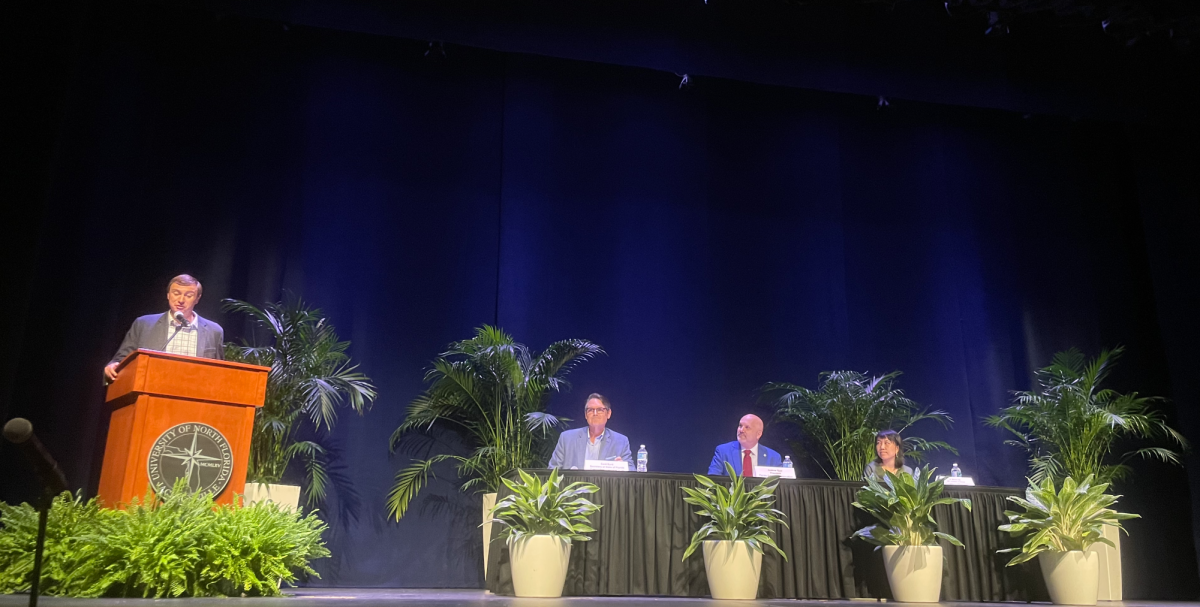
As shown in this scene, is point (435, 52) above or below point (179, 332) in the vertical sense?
above

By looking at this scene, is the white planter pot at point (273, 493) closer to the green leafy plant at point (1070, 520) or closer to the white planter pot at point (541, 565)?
the white planter pot at point (541, 565)

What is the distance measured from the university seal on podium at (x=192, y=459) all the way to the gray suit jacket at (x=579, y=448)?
2.85m

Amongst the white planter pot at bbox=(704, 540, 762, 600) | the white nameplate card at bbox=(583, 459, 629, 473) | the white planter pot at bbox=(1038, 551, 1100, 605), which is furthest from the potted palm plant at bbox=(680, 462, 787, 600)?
the white planter pot at bbox=(1038, 551, 1100, 605)

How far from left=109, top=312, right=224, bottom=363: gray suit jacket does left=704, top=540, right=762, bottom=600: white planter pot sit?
273cm

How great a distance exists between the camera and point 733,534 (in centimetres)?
431

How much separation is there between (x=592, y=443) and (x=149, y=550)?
3.43 m

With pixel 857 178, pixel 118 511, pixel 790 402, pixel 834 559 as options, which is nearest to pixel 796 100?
pixel 857 178

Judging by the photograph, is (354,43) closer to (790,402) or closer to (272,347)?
(272,347)

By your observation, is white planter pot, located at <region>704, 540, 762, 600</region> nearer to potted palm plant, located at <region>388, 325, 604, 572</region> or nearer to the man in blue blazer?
the man in blue blazer

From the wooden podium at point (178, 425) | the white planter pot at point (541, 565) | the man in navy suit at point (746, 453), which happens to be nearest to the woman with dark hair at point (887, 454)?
the man in navy suit at point (746, 453)

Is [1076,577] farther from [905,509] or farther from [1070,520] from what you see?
[905,509]

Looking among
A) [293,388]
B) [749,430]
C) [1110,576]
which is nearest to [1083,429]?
[1110,576]

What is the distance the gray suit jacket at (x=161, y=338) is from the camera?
4.39 meters

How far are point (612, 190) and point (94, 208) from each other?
152 inches
